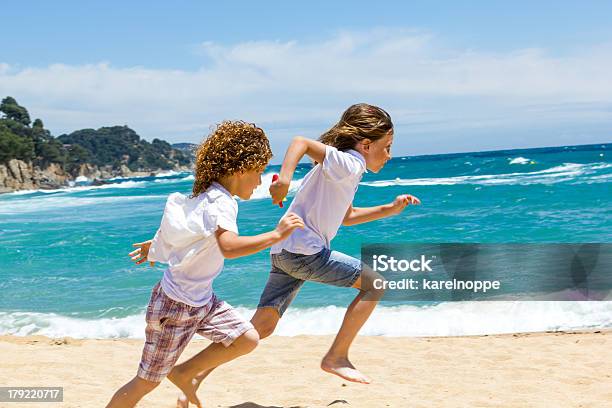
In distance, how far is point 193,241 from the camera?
3.09 m

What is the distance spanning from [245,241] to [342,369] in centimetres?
141

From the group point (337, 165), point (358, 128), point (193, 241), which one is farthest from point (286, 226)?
point (358, 128)

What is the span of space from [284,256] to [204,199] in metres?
0.78

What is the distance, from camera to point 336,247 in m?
14.2

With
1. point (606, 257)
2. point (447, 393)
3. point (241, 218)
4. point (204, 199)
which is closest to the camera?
point (204, 199)

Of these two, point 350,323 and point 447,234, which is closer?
point 350,323

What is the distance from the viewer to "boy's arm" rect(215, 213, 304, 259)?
9.64 feet

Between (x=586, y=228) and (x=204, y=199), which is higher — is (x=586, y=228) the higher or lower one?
the lower one

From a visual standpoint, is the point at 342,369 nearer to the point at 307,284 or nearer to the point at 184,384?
the point at 184,384

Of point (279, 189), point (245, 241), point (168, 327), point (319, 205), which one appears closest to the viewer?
point (245, 241)

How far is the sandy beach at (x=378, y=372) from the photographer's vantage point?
4.43 m

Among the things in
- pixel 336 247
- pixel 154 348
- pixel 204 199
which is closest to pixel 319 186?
pixel 204 199

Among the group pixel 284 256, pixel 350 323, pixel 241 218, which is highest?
pixel 284 256

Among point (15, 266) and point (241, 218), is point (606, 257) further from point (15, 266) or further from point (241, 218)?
point (241, 218)
